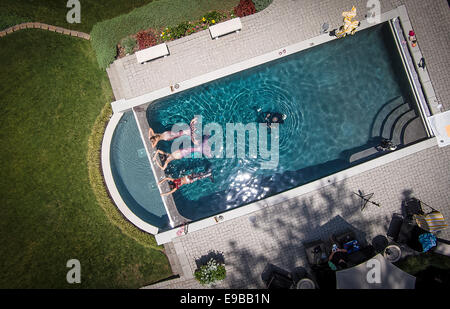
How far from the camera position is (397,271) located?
909 cm

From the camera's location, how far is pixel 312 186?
10.3m

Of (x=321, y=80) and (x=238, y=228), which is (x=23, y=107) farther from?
(x=321, y=80)

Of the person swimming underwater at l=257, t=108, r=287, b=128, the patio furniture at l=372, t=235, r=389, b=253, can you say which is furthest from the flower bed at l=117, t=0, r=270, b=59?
the patio furniture at l=372, t=235, r=389, b=253

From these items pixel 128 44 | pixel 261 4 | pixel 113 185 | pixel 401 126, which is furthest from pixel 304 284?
pixel 128 44

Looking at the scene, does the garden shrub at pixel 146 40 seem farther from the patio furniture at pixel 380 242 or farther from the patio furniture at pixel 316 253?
the patio furniture at pixel 380 242

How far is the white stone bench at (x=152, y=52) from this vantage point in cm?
994

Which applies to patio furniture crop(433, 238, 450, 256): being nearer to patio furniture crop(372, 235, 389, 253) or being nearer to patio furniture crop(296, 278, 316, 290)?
patio furniture crop(372, 235, 389, 253)

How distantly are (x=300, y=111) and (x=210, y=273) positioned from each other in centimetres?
726

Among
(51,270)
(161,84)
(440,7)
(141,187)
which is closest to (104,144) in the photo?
(141,187)

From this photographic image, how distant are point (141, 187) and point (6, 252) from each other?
5997 mm

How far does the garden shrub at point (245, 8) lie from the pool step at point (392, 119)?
22.5 ft

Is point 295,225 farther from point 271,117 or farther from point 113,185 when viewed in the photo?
point 113,185

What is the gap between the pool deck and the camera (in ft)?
33.6

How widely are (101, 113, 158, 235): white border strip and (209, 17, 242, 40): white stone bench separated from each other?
479cm
